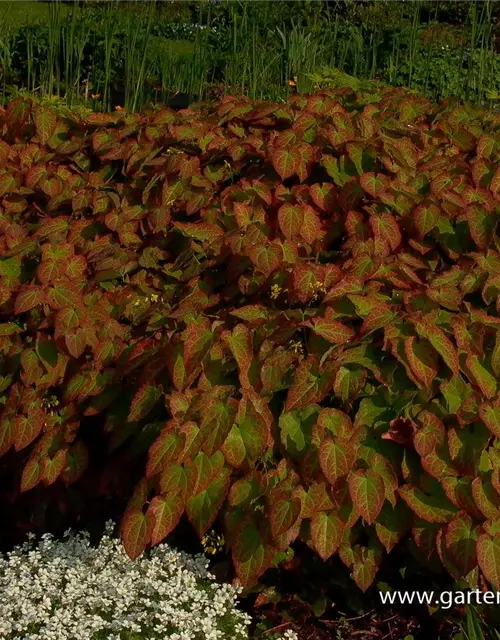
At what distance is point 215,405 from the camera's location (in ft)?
7.01

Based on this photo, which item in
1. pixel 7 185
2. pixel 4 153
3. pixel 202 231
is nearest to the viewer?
pixel 202 231

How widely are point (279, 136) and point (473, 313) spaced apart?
941 millimetres

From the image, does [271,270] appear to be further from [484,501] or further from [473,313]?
[484,501]

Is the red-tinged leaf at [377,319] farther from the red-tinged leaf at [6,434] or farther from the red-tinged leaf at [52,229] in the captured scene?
the red-tinged leaf at [52,229]

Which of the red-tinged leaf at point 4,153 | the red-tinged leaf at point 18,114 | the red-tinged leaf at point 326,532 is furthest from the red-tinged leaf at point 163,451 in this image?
the red-tinged leaf at point 18,114

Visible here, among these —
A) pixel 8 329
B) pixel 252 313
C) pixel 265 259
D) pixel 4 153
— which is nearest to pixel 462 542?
pixel 252 313

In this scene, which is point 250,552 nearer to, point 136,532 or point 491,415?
point 136,532

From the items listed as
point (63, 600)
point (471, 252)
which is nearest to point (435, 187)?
point (471, 252)

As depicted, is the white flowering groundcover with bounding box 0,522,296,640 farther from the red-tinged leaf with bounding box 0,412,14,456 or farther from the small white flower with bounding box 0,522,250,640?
the red-tinged leaf with bounding box 0,412,14,456

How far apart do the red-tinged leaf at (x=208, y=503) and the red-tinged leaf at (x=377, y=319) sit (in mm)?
448

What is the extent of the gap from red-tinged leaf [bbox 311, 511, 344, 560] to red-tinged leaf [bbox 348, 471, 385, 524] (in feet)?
0.27

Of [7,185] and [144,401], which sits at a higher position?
[7,185]

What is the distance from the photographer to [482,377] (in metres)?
2.18

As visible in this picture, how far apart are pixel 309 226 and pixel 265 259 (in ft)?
0.76
